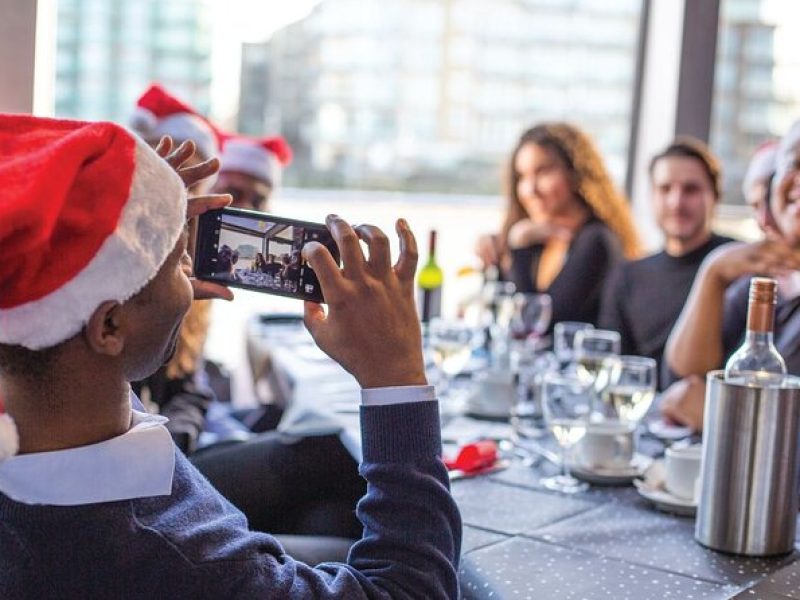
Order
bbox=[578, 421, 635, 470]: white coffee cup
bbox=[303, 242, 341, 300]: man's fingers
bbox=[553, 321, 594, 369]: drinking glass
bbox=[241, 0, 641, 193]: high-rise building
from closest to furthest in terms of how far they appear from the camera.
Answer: bbox=[303, 242, 341, 300]: man's fingers, bbox=[578, 421, 635, 470]: white coffee cup, bbox=[553, 321, 594, 369]: drinking glass, bbox=[241, 0, 641, 193]: high-rise building

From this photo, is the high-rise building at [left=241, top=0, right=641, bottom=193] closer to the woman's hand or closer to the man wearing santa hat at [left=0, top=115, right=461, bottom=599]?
A: the woman's hand

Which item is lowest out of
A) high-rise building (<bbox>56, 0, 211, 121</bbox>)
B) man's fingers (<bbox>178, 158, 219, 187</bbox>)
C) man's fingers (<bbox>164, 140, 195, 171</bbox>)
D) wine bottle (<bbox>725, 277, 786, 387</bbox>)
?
wine bottle (<bbox>725, 277, 786, 387</bbox>)

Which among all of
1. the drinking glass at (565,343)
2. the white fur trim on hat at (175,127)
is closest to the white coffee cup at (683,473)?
the drinking glass at (565,343)

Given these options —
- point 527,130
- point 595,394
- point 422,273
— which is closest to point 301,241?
point 595,394

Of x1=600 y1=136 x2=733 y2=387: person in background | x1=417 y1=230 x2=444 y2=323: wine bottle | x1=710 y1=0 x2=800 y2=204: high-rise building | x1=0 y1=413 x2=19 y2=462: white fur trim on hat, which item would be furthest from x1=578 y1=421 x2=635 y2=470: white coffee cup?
x1=710 y1=0 x2=800 y2=204: high-rise building

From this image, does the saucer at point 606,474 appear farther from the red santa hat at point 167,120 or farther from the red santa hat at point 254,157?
the red santa hat at point 254,157

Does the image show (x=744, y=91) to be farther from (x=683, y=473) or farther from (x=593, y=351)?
(x=683, y=473)

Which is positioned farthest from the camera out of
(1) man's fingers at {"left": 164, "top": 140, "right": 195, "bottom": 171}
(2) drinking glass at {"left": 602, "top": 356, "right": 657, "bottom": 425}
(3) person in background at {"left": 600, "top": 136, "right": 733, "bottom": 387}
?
(3) person in background at {"left": 600, "top": 136, "right": 733, "bottom": 387}

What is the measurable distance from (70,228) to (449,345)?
1164mm

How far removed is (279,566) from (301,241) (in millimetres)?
307

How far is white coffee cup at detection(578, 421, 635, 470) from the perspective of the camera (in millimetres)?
1440

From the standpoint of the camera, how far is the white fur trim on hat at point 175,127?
234cm

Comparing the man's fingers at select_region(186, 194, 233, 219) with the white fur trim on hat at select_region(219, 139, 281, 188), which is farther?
the white fur trim on hat at select_region(219, 139, 281, 188)

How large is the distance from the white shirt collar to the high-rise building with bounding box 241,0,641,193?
3.17 meters
